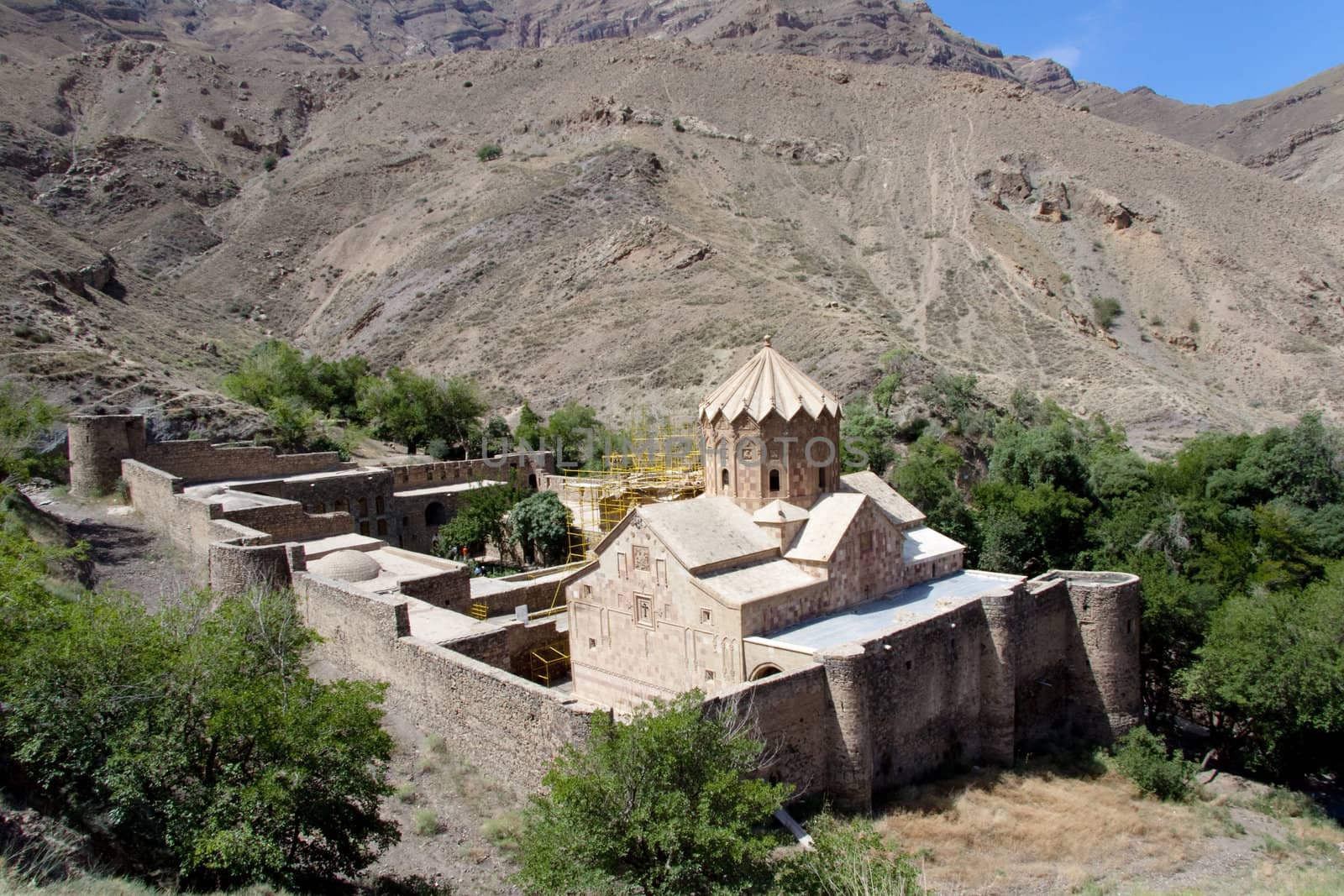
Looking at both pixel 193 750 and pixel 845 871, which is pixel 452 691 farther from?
pixel 845 871

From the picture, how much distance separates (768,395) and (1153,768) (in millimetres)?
9344

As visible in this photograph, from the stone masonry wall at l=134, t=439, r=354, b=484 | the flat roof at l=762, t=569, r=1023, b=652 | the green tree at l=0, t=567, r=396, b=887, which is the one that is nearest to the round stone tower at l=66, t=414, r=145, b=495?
the stone masonry wall at l=134, t=439, r=354, b=484

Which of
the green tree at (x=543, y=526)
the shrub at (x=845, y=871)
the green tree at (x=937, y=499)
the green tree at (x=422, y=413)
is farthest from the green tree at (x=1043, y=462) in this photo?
the green tree at (x=422, y=413)

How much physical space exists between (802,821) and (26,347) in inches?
1129

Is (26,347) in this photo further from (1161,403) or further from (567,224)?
(1161,403)

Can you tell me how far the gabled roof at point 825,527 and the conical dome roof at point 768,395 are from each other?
5.62 feet

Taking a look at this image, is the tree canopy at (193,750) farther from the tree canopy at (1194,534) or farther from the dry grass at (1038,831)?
the tree canopy at (1194,534)

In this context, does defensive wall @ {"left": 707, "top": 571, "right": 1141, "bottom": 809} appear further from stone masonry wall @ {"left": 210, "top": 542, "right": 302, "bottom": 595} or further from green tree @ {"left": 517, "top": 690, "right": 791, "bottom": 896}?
stone masonry wall @ {"left": 210, "top": 542, "right": 302, "bottom": 595}

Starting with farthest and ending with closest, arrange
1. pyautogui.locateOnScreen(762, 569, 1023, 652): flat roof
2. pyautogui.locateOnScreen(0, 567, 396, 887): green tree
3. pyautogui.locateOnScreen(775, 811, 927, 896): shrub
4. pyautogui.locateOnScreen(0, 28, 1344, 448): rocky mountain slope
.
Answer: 1. pyautogui.locateOnScreen(0, 28, 1344, 448): rocky mountain slope
2. pyautogui.locateOnScreen(762, 569, 1023, 652): flat roof
3. pyautogui.locateOnScreen(775, 811, 927, 896): shrub
4. pyautogui.locateOnScreen(0, 567, 396, 887): green tree

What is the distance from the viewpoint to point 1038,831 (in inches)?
528

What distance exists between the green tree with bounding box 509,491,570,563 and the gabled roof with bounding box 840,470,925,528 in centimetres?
1057

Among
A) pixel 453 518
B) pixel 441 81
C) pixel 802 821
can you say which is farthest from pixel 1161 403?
pixel 441 81

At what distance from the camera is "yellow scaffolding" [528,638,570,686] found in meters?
18.0

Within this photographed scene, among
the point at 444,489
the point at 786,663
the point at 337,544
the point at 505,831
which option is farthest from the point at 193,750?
the point at 444,489
